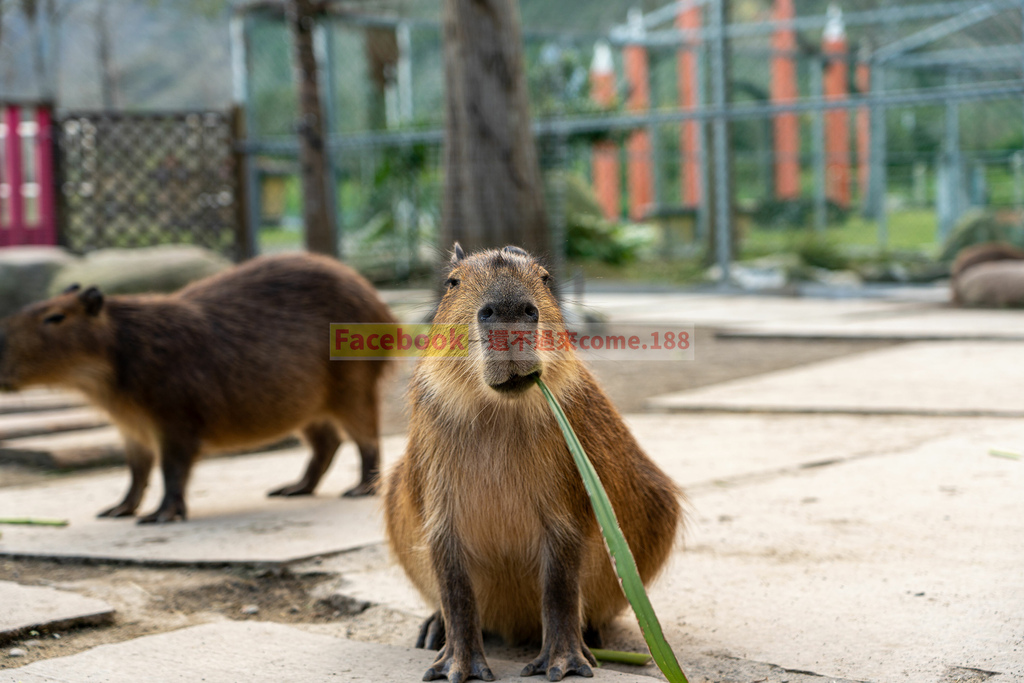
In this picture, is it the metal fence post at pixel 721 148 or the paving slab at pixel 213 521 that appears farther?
the metal fence post at pixel 721 148

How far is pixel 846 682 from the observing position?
199cm

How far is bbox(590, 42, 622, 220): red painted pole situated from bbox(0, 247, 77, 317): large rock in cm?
824

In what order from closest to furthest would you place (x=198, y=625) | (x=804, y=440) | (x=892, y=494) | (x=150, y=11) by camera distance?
(x=198, y=625) < (x=892, y=494) < (x=804, y=440) < (x=150, y=11)

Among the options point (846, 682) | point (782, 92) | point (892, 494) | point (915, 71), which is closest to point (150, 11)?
point (782, 92)

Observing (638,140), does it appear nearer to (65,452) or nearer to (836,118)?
(836,118)

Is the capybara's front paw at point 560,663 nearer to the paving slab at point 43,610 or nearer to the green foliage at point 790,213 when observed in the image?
the paving slab at point 43,610

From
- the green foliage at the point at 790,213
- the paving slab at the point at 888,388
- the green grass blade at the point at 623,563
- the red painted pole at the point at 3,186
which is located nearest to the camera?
the green grass blade at the point at 623,563

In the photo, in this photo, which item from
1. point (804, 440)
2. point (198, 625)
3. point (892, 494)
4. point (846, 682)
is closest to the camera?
point (846, 682)

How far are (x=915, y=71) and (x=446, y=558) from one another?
1478cm

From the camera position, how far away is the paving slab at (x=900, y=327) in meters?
7.40

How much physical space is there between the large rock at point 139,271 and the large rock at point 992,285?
6.45 meters

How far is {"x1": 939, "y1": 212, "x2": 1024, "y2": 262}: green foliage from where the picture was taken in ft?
42.1

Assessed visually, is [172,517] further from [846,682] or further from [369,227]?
[369,227]

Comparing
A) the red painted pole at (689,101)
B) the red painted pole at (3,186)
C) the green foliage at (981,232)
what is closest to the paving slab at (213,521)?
the red painted pole at (3,186)
